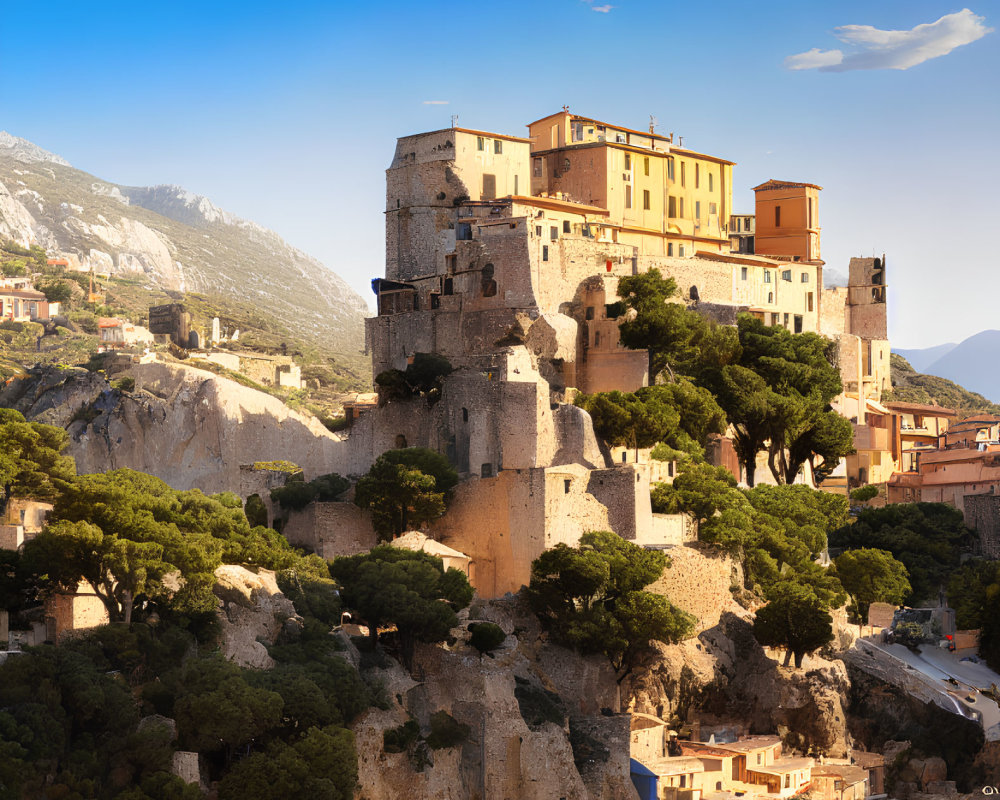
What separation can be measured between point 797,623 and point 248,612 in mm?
16406

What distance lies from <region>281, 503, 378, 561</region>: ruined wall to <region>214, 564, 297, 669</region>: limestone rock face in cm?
863

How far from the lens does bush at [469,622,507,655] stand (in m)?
40.2

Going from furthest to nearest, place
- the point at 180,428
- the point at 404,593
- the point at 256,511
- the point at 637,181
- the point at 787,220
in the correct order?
the point at 787,220 < the point at 637,181 < the point at 180,428 < the point at 256,511 < the point at 404,593

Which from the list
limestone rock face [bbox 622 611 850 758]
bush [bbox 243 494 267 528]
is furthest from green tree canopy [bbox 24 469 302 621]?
limestone rock face [bbox 622 611 850 758]

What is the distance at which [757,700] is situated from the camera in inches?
1778

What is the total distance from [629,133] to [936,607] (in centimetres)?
2264

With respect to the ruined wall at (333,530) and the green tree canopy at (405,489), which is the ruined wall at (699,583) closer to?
the green tree canopy at (405,489)

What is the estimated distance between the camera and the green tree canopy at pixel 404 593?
39.1 meters

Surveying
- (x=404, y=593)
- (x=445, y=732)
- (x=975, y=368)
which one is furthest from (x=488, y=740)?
(x=975, y=368)

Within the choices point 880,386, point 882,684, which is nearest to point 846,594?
point 882,684

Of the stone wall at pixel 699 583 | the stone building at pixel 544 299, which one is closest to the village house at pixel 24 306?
the stone building at pixel 544 299

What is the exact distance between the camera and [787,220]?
69.8 meters

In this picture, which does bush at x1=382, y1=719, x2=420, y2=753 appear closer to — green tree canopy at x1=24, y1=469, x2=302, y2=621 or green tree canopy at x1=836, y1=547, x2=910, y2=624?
green tree canopy at x1=24, y1=469, x2=302, y2=621

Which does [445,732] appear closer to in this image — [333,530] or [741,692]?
[741,692]
